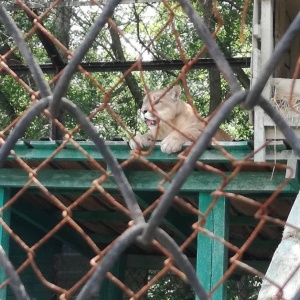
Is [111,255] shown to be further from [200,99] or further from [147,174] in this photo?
[200,99]

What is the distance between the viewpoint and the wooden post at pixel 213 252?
598cm

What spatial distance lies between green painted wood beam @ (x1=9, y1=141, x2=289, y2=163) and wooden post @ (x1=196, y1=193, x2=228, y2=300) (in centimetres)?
52

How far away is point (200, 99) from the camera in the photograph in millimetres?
13344

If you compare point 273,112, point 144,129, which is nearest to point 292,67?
point 273,112

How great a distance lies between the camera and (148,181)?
6.26m

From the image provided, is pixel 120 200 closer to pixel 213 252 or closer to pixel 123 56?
pixel 213 252

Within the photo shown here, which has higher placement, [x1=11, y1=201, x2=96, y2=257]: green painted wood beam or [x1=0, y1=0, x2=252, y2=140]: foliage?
[x1=0, y1=0, x2=252, y2=140]: foliage

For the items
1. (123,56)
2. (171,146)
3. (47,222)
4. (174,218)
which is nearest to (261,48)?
(171,146)

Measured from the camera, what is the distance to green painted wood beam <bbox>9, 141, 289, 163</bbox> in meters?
5.69

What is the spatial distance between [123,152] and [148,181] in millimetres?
394

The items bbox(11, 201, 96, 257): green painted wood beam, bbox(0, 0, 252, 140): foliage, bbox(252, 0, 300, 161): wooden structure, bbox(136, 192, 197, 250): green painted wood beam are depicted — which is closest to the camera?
bbox(252, 0, 300, 161): wooden structure

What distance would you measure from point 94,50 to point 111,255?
11.3 metres

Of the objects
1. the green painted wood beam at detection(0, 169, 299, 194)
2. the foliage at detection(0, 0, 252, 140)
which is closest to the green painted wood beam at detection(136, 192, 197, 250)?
the green painted wood beam at detection(0, 169, 299, 194)

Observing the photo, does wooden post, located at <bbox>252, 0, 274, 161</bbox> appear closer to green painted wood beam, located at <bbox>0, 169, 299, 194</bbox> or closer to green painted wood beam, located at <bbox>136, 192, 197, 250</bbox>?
green painted wood beam, located at <bbox>0, 169, 299, 194</bbox>
